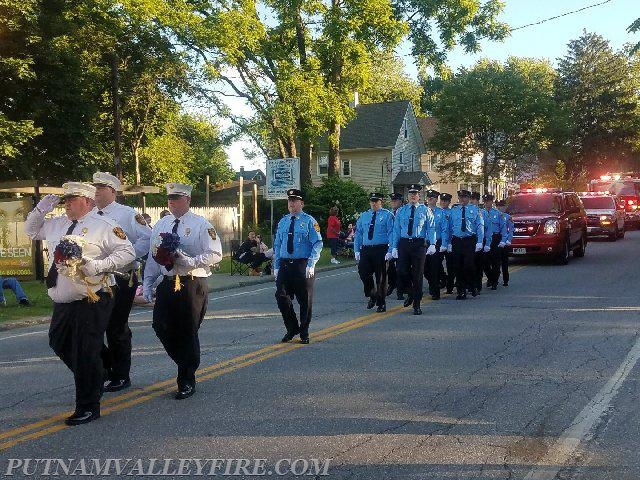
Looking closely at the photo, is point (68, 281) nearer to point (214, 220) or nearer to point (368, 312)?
point (368, 312)

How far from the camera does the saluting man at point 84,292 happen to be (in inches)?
229

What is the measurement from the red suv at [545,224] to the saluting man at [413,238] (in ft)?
28.8

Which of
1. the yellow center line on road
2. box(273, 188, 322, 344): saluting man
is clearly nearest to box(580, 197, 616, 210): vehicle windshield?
the yellow center line on road

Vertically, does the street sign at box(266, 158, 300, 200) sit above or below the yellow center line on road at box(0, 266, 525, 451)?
above

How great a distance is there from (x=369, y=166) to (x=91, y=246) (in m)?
48.7

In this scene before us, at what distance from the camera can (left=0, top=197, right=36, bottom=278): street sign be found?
18.4 m

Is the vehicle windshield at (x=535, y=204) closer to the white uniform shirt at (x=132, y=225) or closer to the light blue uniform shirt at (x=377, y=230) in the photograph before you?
the light blue uniform shirt at (x=377, y=230)

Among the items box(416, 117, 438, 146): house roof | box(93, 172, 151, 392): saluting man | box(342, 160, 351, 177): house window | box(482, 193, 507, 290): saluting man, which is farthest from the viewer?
box(416, 117, 438, 146): house roof

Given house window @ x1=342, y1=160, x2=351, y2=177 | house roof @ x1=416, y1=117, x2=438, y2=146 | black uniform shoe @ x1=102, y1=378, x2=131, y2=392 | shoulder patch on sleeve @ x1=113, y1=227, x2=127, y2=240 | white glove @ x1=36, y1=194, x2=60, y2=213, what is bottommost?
black uniform shoe @ x1=102, y1=378, x2=131, y2=392

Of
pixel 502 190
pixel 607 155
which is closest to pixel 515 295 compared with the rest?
pixel 607 155

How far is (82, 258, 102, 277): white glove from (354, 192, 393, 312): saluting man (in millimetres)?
6725

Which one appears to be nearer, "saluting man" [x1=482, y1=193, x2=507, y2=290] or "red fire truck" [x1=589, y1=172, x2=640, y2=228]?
"saluting man" [x1=482, y1=193, x2=507, y2=290]

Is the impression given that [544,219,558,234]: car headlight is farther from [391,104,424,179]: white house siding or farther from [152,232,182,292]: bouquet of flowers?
[391,104,424,179]: white house siding

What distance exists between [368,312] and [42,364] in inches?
214
